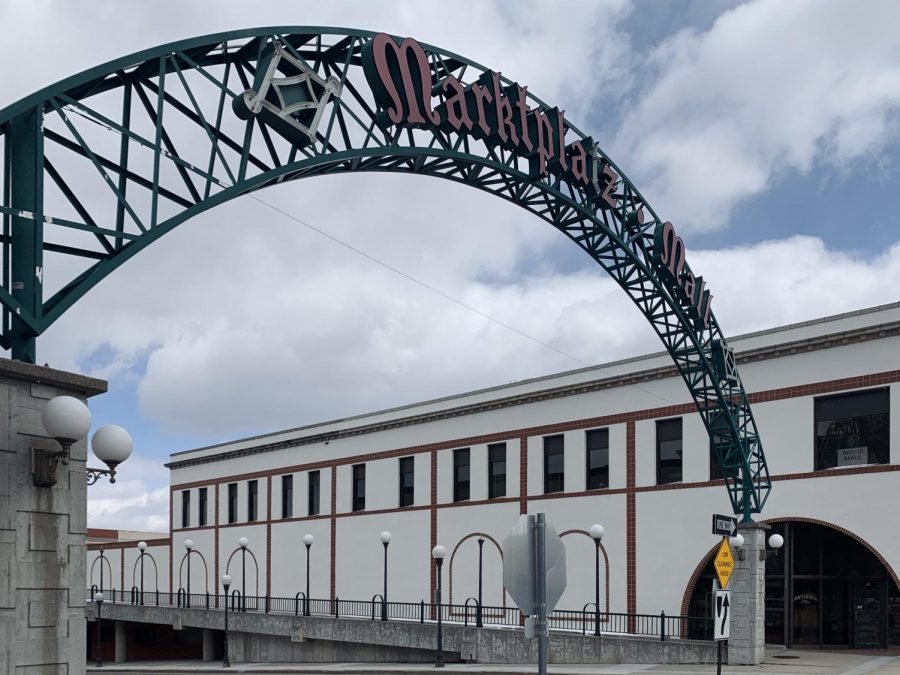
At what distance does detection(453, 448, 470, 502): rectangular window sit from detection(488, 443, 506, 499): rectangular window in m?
1.55

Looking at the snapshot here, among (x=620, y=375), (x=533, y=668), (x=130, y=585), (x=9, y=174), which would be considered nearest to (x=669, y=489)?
(x=620, y=375)

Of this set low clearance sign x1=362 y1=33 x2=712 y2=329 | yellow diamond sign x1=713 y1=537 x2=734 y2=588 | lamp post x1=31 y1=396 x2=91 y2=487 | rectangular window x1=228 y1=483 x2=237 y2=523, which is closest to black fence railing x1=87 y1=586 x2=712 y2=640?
rectangular window x1=228 y1=483 x2=237 y2=523

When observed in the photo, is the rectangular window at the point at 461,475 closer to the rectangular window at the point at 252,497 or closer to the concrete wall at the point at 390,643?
the concrete wall at the point at 390,643

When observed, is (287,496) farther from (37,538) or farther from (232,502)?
(37,538)

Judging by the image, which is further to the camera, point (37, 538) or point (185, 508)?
point (185, 508)

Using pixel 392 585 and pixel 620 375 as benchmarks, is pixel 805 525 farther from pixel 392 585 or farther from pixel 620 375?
pixel 392 585

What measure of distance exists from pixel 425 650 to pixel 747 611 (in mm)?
13087

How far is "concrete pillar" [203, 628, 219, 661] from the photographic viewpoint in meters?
50.1

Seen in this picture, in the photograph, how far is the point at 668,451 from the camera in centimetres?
3603

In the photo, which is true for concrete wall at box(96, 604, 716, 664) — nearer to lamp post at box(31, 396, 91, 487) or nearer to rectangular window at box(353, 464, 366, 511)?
rectangular window at box(353, 464, 366, 511)

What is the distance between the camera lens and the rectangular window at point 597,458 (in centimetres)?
3812

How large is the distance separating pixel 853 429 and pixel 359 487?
2465cm

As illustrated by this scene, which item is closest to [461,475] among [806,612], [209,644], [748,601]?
[209,644]

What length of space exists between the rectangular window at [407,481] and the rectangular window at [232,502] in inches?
575
